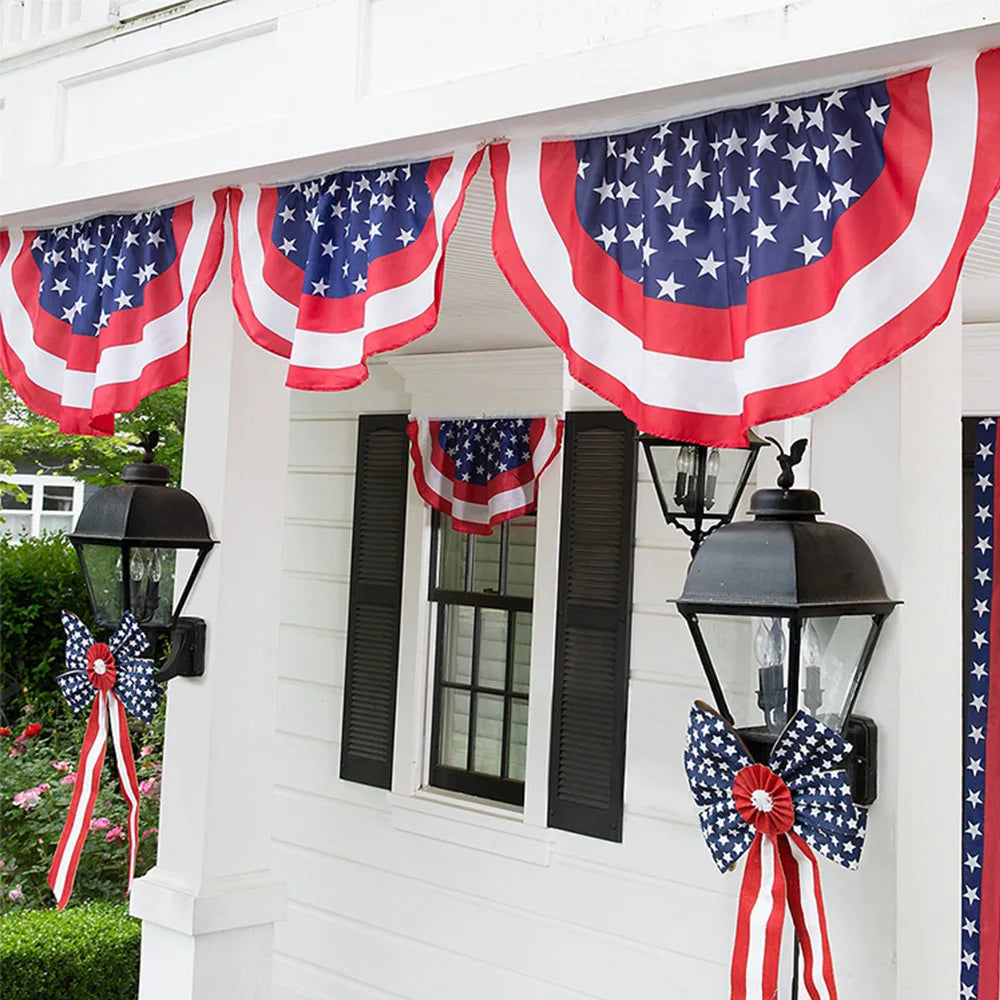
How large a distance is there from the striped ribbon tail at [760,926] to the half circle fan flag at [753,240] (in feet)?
2.64

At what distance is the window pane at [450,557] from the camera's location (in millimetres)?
5508

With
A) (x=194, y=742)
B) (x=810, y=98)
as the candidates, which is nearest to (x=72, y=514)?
(x=194, y=742)

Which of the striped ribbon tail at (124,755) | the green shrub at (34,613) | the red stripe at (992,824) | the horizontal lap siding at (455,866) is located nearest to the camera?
the striped ribbon tail at (124,755)

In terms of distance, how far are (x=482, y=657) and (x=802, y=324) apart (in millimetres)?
3342

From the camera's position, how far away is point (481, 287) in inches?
172

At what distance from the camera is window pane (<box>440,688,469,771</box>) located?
17.9ft

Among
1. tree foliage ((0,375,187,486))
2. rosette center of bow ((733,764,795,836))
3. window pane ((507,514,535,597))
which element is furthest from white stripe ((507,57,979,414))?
tree foliage ((0,375,187,486))

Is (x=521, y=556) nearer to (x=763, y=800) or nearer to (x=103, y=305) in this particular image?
(x=103, y=305)

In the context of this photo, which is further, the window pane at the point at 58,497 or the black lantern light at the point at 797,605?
the window pane at the point at 58,497

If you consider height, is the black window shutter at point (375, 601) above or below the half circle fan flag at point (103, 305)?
below

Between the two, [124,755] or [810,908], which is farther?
[124,755]

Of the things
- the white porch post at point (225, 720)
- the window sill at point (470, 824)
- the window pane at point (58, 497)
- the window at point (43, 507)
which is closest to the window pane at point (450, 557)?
the window sill at point (470, 824)

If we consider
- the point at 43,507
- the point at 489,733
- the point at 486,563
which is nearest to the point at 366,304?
the point at 486,563

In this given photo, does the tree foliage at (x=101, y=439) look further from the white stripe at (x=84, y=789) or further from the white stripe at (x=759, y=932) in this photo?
the white stripe at (x=759, y=932)
